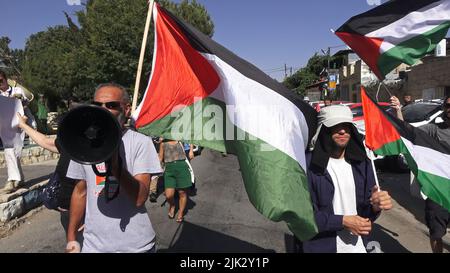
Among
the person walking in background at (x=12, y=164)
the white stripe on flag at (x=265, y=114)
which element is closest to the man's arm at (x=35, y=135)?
the white stripe on flag at (x=265, y=114)

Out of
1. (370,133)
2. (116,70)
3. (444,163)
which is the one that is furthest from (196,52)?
(116,70)

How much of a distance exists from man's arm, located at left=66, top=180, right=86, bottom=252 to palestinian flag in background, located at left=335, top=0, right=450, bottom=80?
250 cm

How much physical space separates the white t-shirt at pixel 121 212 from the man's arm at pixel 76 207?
0.13 metres

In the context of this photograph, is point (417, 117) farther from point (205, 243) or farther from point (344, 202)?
point (344, 202)

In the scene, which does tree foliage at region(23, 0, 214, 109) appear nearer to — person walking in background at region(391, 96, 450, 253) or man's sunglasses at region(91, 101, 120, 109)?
person walking in background at region(391, 96, 450, 253)

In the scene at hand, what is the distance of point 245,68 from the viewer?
11.2 feet

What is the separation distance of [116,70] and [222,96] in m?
22.1

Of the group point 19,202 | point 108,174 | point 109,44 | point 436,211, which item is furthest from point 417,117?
point 109,44

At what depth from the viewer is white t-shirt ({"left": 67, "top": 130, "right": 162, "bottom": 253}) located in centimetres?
241

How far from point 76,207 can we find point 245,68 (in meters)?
1.74

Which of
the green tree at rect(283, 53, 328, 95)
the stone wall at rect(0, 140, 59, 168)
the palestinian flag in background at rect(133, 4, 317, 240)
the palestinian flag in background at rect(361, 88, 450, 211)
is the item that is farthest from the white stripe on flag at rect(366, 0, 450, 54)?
the green tree at rect(283, 53, 328, 95)

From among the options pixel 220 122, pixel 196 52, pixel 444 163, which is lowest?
pixel 444 163
